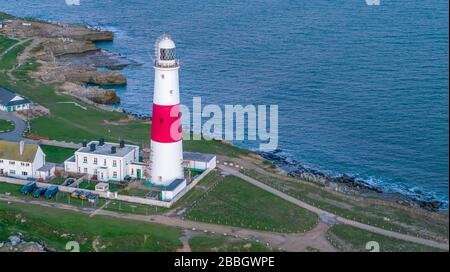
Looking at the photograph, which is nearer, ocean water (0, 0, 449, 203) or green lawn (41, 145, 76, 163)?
green lawn (41, 145, 76, 163)

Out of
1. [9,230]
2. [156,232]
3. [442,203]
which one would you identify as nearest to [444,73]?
[442,203]

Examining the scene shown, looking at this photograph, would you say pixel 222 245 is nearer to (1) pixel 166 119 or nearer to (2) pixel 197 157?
(1) pixel 166 119

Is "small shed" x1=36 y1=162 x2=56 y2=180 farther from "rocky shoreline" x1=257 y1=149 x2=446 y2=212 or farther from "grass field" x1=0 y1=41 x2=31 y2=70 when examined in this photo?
"grass field" x1=0 y1=41 x2=31 y2=70

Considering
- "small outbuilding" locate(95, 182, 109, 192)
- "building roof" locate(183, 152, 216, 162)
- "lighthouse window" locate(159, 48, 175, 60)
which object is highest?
"lighthouse window" locate(159, 48, 175, 60)

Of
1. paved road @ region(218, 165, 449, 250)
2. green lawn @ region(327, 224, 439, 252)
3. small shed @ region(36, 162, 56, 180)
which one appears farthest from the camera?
small shed @ region(36, 162, 56, 180)

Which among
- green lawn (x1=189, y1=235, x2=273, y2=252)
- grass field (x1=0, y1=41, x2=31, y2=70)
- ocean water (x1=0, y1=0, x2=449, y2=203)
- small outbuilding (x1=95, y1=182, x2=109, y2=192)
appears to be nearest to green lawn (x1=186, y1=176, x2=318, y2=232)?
green lawn (x1=189, y1=235, x2=273, y2=252)

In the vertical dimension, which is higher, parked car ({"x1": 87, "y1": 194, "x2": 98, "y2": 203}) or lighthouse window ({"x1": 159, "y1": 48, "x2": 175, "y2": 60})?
lighthouse window ({"x1": 159, "y1": 48, "x2": 175, "y2": 60})

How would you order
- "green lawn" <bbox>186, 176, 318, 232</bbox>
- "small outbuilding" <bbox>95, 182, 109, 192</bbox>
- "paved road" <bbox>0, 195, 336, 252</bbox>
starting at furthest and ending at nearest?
1. "small outbuilding" <bbox>95, 182, 109, 192</bbox>
2. "green lawn" <bbox>186, 176, 318, 232</bbox>
3. "paved road" <bbox>0, 195, 336, 252</bbox>
